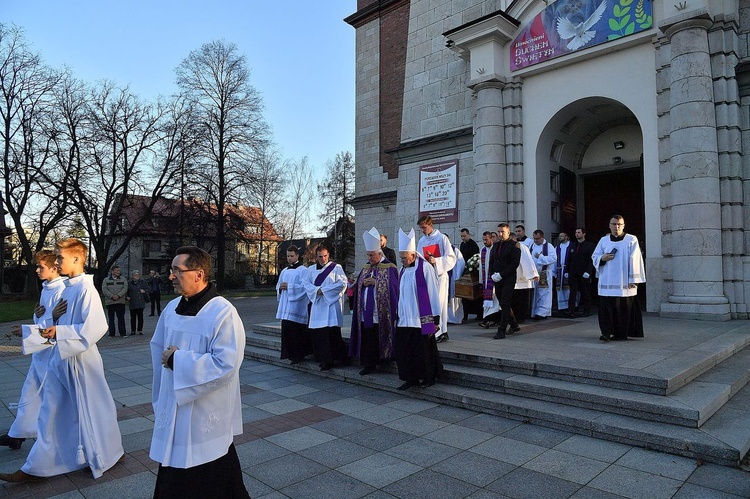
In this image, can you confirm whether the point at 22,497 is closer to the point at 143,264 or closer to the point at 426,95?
the point at 426,95

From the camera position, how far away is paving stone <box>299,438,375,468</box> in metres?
4.43

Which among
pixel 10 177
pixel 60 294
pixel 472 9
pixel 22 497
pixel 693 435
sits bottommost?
pixel 22 497

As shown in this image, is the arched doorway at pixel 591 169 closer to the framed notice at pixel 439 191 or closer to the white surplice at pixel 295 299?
the framed notice at pixel 439 191

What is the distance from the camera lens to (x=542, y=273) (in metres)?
10.8

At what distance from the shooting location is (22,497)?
12.8ft

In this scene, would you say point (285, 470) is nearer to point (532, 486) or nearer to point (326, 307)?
point (532, 486)

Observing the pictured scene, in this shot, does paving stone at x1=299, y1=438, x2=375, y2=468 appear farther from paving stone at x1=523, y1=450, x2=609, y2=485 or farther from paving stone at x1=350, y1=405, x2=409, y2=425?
paving stone at x1=523, y1=450, x2=609, y2=485

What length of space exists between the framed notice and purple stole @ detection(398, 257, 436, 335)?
7993 millimetres

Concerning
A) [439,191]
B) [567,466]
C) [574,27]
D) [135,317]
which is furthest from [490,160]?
[135,317]

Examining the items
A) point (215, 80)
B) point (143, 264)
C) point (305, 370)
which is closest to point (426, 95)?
point (305, 370)

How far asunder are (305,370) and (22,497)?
15.5 ft

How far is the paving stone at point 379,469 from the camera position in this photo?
13.1 feet

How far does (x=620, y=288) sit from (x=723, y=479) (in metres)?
4.27

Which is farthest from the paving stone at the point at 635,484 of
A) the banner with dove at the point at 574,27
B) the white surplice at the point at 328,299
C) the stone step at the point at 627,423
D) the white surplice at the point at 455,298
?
the banner with dove at the point at 574,27
